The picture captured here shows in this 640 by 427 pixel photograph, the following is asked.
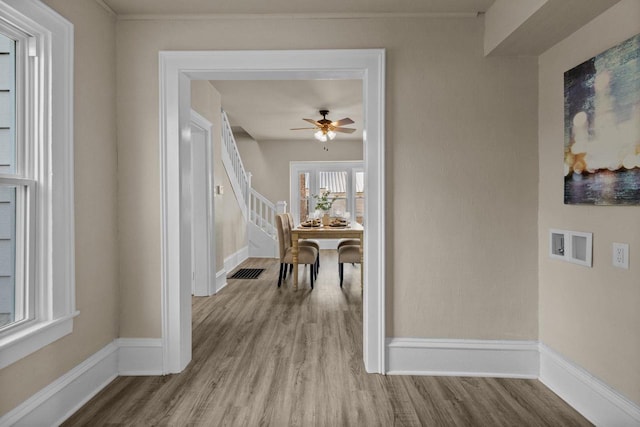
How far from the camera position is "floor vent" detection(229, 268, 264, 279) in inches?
221

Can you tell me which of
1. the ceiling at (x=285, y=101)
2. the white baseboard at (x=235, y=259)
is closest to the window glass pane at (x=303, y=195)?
the ceiling at (x=285, y=101)

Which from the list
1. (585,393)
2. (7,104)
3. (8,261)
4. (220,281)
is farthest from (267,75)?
(220,281)

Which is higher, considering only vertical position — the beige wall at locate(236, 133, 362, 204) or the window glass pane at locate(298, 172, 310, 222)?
the beige wall at locate(236, 133, 362, 204)

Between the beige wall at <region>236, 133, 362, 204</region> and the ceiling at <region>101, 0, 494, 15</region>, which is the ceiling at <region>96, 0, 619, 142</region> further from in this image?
the beige wall at <region>236, 133, 362, 204</region>

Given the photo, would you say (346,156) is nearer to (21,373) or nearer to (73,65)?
(73,65)

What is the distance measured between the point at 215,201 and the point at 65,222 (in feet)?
9.06

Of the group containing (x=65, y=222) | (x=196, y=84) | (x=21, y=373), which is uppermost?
(x=196, y=84)

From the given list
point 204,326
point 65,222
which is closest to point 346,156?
point 204,326

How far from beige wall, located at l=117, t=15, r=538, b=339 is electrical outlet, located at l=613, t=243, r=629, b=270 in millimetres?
646

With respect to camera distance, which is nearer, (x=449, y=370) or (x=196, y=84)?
(x=449, y=370)

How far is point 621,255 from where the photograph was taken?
6.09 feet

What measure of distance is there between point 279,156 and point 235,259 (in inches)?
129

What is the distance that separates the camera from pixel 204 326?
11.4 ft

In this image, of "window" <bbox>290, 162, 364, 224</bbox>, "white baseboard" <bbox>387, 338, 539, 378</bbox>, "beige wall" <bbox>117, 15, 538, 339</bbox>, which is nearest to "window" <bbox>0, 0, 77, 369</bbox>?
"beige wall" <bbox>117, 15, 538, 339</bbox>
